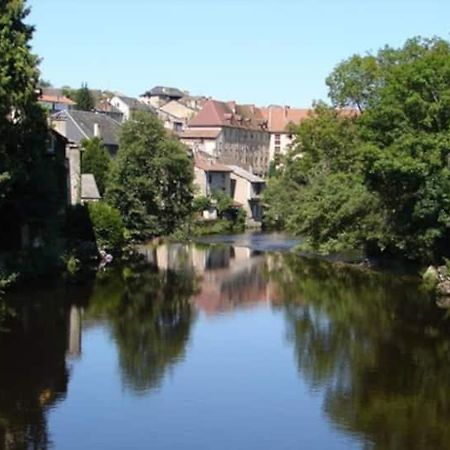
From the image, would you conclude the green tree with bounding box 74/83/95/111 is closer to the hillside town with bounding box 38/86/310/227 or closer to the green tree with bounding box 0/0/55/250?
the hillside town with bounding box 38/86/310/227

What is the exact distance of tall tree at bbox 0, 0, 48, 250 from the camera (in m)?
34.5

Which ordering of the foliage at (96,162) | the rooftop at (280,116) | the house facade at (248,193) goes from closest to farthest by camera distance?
the foliage at (96,162), the house facade at (248,193), the rooftop at (280,116)

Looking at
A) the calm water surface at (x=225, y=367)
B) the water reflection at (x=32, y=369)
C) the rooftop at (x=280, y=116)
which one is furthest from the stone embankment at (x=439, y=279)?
the rooftop at (x=280, y=116)

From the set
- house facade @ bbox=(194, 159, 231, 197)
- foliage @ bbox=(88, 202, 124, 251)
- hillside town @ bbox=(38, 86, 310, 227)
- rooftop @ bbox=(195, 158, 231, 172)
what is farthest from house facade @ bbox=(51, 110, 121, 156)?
foliage @ bbox=(88, 202, 124, 251)

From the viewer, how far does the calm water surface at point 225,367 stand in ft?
63.5

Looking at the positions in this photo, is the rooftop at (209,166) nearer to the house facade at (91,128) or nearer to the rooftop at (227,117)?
the house facade at (91,128)

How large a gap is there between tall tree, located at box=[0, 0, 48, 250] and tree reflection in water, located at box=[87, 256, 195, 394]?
232 inches

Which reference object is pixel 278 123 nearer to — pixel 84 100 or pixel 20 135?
pixel 84 100

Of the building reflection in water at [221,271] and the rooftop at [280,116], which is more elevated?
the rooftop at [280,116]

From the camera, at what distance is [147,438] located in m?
18.9

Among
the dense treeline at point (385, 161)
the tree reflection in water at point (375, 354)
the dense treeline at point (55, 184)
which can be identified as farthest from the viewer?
the dense treeline at point (385, 161)

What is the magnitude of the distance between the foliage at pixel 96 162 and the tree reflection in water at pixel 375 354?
1031 inches

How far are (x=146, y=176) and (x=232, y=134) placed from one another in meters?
61.4

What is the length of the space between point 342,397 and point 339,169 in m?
39.2
